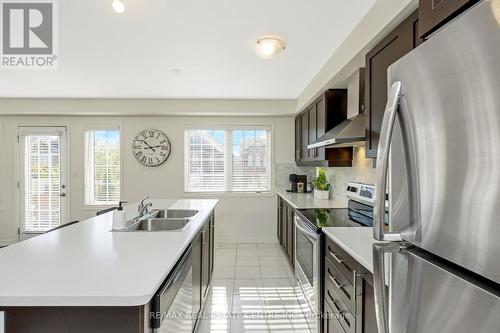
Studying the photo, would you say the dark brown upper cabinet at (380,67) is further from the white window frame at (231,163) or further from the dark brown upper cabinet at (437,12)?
the white window frame at (231,163)

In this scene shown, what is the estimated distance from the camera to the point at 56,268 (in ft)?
4.08

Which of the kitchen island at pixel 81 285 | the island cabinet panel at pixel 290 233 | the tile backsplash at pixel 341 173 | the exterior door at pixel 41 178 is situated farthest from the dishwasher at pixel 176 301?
the exterior door at pixel 41 178

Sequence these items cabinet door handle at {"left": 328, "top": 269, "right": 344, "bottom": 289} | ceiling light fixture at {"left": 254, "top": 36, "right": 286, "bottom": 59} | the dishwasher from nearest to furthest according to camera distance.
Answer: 1. the dishwasher
2. cabinet door handle at {"left": 328, "top": 269, "right": 344, "bottom": 289}
3. ceiling light fixture at {"left": 254, "top": 36, "right": 286, "bottom": 59}

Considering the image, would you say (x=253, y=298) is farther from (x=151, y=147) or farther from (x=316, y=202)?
(x=151, y=147)

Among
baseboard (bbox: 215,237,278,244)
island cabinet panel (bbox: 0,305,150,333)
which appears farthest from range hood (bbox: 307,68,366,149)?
baseboard (bbox: 215,237,278,244)

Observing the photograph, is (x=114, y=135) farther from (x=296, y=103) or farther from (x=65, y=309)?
(x=65, y=309)

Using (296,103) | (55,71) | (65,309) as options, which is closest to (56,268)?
(65,309)

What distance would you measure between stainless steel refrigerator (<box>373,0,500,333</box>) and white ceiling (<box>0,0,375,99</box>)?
5.12 ft

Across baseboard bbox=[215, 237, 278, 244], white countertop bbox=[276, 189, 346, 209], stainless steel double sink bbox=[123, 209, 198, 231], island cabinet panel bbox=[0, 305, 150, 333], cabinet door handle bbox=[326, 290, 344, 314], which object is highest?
white countertop bbox=[276, 189, 346, 209]

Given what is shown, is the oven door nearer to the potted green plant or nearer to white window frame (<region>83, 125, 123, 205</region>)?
the potted green plant

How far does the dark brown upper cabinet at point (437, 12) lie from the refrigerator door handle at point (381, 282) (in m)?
0.58

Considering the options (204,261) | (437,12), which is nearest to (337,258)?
(204,261)

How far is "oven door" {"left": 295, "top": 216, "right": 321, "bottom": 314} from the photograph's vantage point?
2031mm

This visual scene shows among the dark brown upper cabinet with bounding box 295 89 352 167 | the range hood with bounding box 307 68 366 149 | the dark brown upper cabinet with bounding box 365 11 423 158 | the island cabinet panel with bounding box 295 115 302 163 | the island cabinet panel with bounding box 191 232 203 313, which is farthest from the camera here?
the island cabinet panel with bounding box 295 115 302 163
